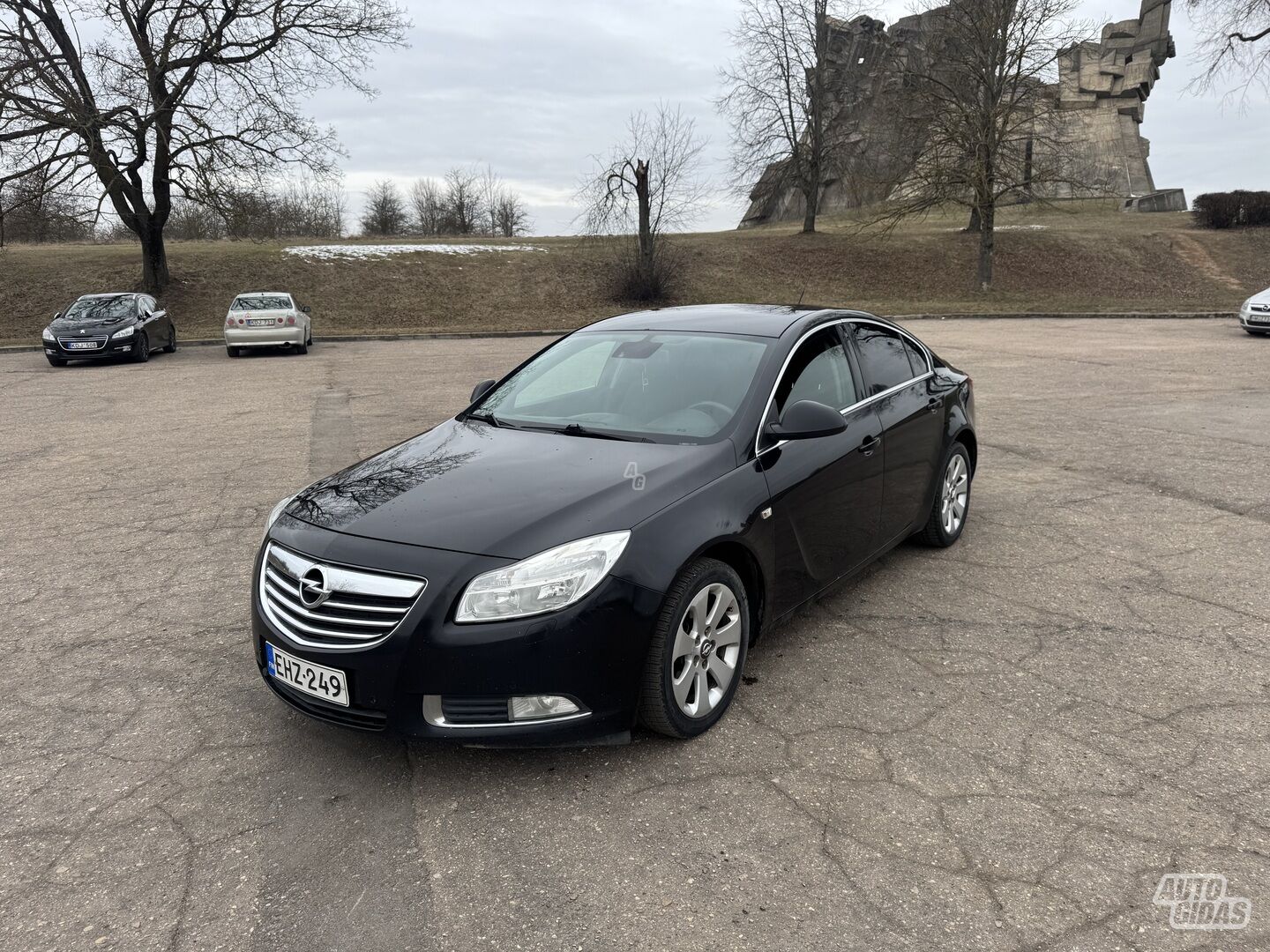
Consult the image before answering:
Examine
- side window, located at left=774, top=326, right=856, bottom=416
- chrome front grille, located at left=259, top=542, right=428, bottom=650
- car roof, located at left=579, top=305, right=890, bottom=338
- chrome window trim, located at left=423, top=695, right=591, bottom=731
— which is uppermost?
car roof, located at left=579, top=305, right=890, bottom=338

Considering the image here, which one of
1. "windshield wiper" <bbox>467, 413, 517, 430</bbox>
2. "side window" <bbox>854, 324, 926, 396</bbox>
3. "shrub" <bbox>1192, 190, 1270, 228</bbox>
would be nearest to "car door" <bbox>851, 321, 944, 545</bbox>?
"side window" <bbox>854, 324, 926, 396</bbox>

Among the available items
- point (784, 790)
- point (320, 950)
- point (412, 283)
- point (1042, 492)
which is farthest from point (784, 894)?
point (412, 283)

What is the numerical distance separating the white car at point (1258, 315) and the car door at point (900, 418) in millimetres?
17867

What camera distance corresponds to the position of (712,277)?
35000 mm

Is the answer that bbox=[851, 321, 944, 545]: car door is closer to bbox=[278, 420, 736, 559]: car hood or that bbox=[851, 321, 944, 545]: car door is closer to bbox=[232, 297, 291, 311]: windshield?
bbox=[278, 420, 736, 559]: car hood

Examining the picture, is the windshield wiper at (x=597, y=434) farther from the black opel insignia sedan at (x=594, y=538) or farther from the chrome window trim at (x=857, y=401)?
the chrome window trim at (x=857, y=401)

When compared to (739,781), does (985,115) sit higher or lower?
higher

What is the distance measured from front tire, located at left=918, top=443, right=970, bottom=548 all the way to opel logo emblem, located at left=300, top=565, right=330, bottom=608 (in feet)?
11.6

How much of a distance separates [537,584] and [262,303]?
19.2 m

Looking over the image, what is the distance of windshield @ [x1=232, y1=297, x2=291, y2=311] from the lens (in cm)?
1936

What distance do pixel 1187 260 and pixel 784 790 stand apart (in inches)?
1600

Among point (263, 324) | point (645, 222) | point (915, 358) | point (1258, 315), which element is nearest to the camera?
point (915, 358)

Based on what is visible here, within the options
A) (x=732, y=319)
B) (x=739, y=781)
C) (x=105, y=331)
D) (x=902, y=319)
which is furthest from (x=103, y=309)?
(x=902, y=319)

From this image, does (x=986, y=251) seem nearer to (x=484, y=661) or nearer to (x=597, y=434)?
(x=597, y=434)
